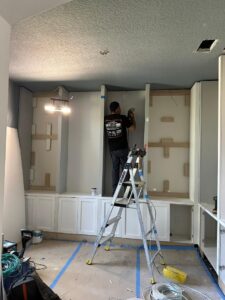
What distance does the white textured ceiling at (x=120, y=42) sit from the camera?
2100 millimetres

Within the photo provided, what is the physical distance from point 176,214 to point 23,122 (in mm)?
3447

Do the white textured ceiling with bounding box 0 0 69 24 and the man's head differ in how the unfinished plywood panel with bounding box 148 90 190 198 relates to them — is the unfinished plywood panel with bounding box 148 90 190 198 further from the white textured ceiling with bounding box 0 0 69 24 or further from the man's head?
the white textured ceiling with bounding box 0 0 69 24

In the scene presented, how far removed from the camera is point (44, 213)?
4336 mm

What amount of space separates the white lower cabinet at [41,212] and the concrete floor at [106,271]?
1.09 ft

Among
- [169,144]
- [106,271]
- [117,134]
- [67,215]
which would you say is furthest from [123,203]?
[169,144]

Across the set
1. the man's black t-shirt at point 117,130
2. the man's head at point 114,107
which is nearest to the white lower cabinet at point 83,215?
the man's black t-shirt at point 117,130

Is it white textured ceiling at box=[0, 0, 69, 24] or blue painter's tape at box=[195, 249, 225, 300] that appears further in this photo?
blue painter's tape at box=[195, 249, 225, 300]

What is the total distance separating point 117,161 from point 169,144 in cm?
106

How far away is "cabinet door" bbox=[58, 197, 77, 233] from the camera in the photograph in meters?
4.26

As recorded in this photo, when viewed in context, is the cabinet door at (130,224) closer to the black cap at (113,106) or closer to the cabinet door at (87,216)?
the cabinet door at (87,216)

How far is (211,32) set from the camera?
96.2 inches

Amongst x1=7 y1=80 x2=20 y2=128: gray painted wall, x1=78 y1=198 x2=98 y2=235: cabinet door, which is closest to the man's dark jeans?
x1=78 y1=198 x2=98 y2=235: cabinet door

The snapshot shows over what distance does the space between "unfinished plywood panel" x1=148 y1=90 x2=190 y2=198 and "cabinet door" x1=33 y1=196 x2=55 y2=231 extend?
6.26 feet

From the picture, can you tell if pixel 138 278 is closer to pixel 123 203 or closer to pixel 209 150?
pixel 123 203
